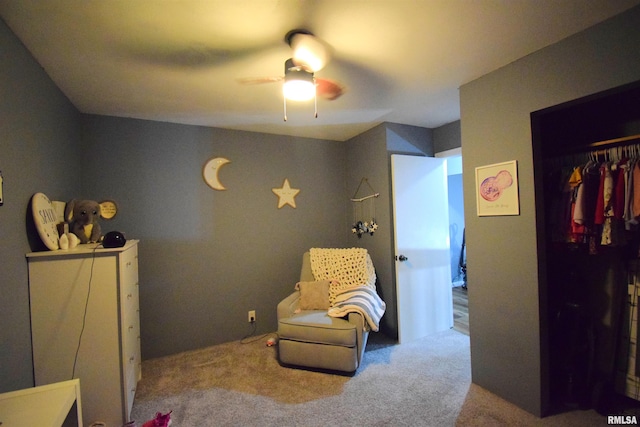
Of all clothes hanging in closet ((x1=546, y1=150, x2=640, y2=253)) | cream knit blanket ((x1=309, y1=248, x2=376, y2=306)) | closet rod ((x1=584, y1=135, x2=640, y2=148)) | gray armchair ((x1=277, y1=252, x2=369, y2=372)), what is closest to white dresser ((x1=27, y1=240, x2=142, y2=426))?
gray armchair ((x1=277, y1=252, x2=369, y2=372))

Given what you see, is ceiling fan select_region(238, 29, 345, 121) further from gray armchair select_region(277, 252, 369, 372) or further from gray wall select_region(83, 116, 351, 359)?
gray armchair select_region(277, 252, 369, 372)

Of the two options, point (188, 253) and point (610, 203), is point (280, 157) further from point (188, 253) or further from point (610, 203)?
point (610, 203)

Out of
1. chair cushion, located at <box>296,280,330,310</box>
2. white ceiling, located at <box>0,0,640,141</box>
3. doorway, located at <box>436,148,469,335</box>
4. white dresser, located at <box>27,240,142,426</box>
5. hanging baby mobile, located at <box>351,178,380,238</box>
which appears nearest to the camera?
white ceiling, located at <box>0,0,640,141</box>

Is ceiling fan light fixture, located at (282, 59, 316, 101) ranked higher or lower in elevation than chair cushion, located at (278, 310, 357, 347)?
higher

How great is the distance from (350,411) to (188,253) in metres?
2.09

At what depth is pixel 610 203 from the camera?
1.60m

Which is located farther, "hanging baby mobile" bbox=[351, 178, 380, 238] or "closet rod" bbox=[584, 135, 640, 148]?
"hanging baby mobile" bbox=[351, 178, 380, 238]

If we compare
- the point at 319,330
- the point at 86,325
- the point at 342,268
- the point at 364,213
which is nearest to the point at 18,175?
the point at 86,325

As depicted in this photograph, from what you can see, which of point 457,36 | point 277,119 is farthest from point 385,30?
point 277,119

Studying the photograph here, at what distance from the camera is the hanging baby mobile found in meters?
3.16

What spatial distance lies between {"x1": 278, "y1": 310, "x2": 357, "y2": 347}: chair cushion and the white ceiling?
1.94m

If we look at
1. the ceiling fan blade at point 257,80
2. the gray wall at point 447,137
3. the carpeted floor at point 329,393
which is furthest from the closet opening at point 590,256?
the ceiling fan blade at point 257,80

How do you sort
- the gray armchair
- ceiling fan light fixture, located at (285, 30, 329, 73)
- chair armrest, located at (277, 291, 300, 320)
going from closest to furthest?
ceiling fan light fixture, located at (285, 30, 329, 73) < the gray armchair < chair armrest, located at (277, 291, 300, 320)

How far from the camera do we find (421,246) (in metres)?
2.97
